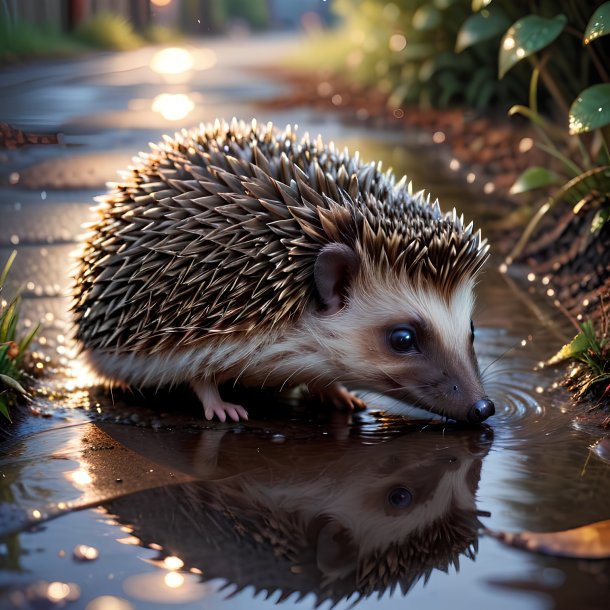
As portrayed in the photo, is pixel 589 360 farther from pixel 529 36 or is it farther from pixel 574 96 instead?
pixel 574 96

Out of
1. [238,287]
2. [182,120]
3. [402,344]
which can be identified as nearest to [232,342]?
[238,287]

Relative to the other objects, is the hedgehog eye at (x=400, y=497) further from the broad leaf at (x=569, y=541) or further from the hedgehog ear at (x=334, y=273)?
the hedgehog ear at (x=334, y=273)

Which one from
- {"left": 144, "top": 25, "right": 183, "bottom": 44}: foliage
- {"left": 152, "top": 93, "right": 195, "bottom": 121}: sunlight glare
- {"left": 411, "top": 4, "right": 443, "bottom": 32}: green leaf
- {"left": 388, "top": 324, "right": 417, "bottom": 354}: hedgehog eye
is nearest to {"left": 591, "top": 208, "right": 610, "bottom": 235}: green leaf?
{"left": 388, "top": 324, "right": 417, "bottom": 354}: hedgehog eye

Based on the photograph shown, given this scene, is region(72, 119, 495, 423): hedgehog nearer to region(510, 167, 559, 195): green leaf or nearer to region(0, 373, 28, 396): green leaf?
region(0, 373, 28, 396): green leaf

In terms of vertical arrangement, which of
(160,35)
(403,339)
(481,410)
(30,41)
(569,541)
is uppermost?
(160,35)

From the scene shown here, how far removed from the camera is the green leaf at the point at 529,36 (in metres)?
5.75

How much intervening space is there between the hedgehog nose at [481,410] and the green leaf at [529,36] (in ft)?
8.32

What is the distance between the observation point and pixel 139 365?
454cm

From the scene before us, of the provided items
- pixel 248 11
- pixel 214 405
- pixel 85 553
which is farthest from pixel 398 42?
pixel 248 11

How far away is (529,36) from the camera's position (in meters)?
5.81

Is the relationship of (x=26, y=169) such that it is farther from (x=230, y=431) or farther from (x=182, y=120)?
(x=230, y=431)

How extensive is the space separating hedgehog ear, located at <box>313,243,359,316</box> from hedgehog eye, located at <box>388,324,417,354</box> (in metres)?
0.27

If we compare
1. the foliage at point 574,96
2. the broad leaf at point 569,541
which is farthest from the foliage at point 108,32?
the broad leaf at point 569,541

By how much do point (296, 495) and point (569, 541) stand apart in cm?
93
